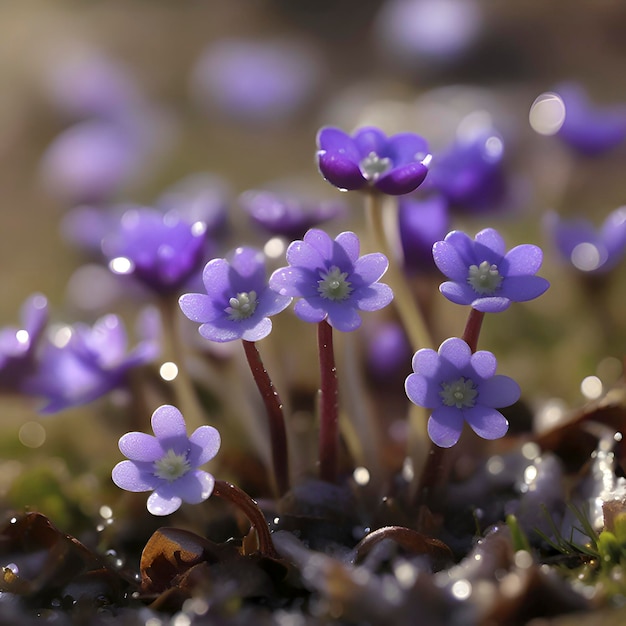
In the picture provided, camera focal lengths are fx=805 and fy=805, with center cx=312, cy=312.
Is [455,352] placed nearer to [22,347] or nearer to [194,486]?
[194,486]

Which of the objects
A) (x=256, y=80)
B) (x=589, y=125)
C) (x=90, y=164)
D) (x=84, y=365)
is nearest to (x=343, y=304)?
(x=84, y=365)

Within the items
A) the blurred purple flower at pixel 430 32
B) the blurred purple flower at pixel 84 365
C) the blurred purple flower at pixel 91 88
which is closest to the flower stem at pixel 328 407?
the blurred purple flower at pixel 84 365

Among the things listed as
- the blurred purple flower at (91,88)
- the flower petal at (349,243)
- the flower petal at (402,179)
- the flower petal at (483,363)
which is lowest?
the blurred purple flower at (91,88)

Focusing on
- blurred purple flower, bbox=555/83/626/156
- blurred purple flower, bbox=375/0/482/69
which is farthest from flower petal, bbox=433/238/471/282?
blurred purple flower, bbox=375/0/482/69

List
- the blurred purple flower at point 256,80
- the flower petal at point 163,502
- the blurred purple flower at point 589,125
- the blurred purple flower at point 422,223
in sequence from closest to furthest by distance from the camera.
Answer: the flower petal at point 163,502
the blurred purple flower at point 422,223
the blurred purple flower at point 589,125
the blurred purple flower at point 256,80

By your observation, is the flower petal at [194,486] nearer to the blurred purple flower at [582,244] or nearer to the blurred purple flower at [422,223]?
the blurred purple flower at [422,223]

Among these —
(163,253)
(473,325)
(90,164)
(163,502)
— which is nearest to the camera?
(163,502)
